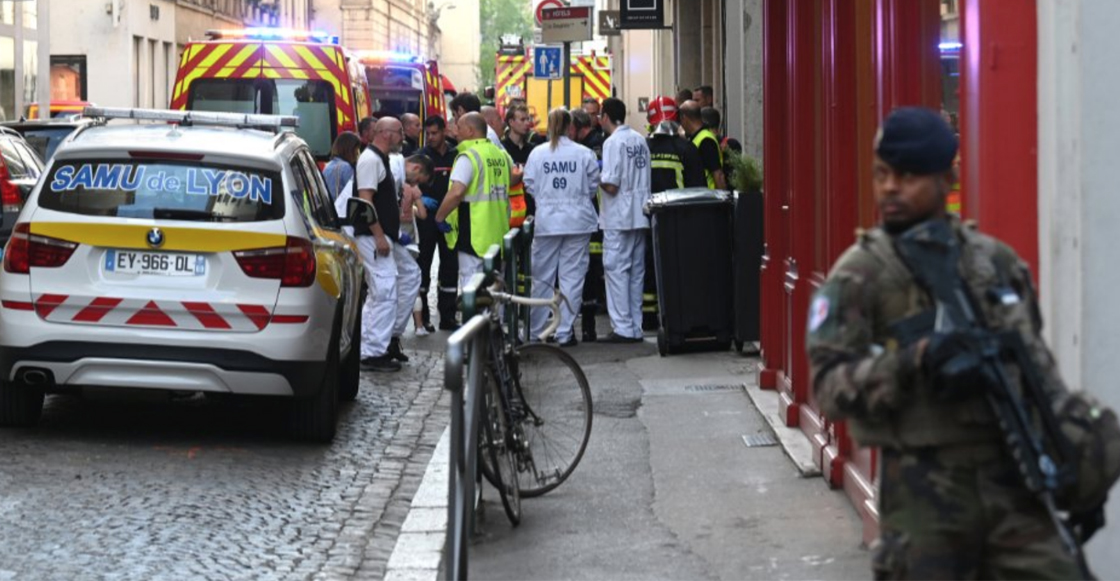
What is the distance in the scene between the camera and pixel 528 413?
28.0 feet

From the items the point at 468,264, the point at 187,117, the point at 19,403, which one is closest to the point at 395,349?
the point at 468,264

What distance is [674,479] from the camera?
30.4 feet

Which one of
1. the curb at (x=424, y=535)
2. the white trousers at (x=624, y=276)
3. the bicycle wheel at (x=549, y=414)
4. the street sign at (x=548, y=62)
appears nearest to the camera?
the curb at (x=424, y=535)

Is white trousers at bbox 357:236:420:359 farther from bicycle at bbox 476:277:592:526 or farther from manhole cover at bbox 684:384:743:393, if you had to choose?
bicycle at bbox 476:277:592:526

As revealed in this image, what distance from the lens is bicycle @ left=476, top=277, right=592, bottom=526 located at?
7.98 m

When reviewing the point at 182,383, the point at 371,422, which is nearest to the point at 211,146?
the point at 182,383

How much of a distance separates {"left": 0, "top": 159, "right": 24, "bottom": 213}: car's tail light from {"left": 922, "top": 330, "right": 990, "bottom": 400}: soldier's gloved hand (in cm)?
1500

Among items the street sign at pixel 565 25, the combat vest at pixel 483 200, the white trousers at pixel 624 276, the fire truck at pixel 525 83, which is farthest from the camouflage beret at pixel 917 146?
the fire truck at pixel 525 83

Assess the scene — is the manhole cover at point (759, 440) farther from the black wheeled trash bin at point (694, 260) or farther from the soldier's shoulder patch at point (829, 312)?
the soldier's shoulder patch at point (829, 312)

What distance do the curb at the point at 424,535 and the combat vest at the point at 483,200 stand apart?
15.1 ft

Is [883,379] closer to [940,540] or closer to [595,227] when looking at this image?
[940,540]

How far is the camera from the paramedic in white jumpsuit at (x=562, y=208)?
15.1m

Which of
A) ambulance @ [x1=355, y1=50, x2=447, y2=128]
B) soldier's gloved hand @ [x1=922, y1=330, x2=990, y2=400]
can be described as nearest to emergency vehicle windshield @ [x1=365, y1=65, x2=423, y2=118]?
ambulance @ [x1=355, y1=50, x2=447, y2=128]

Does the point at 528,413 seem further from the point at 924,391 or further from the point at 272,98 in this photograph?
the point at 272,98
